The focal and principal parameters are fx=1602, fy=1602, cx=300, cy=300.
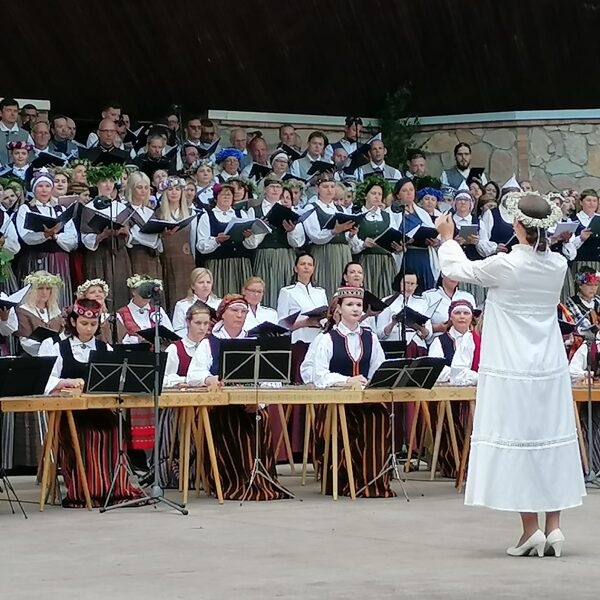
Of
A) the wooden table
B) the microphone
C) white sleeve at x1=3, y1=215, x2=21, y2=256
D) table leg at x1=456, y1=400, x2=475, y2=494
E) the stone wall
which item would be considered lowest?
table leg at x1=456, y1=400, x2=475, y2=494

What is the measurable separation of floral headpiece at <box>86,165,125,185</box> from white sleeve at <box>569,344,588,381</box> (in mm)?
4620

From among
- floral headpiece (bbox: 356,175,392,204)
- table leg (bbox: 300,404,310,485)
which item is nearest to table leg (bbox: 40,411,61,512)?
table leg (bbox: 300,404,310,485)

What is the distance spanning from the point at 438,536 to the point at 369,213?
6.67 meters

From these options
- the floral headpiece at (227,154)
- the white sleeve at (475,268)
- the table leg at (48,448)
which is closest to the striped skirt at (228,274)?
the floral headpiece at (227,154)

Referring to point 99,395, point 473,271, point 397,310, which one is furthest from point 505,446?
point 397,310

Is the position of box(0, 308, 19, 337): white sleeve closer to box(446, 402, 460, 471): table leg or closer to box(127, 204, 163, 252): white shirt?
box(127, 204, 163, 252): white shirt

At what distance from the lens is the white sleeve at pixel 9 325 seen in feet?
41.2

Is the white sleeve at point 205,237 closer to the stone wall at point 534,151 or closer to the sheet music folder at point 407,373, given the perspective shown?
the sheet music folder at point 407,373

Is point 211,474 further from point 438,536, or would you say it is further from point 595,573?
point 595,573

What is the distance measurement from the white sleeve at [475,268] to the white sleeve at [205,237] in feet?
20.3

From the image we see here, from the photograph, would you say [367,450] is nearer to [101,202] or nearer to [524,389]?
[524,389]

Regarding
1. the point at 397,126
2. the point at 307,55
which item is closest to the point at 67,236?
the point at 397,126

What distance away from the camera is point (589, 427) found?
11.5 meters

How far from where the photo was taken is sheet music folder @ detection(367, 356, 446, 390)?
10.7m
